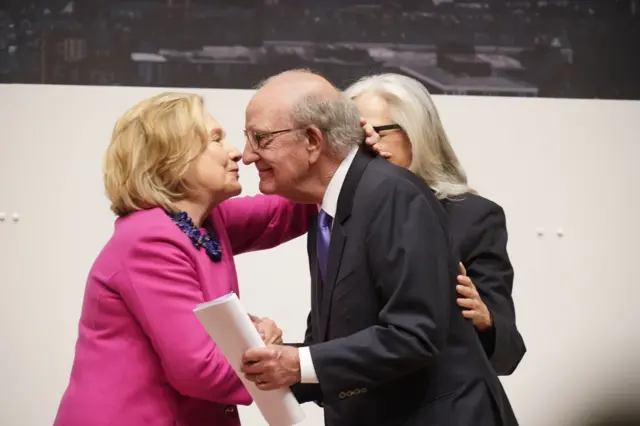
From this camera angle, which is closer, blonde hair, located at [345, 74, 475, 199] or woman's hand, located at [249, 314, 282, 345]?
woman's hand, located at [249, 314, 282, 345]

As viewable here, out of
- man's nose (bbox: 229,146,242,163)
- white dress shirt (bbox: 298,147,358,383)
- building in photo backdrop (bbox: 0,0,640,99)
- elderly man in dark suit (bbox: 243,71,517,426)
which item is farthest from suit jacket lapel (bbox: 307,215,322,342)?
building in photo backdrop (bbox: 0,0,640,99)

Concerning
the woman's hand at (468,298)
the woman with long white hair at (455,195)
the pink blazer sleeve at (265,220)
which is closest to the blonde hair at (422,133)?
the woman with long white hair at (455,195)

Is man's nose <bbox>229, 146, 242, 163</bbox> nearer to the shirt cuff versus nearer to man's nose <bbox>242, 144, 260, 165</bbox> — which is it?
man's nose <bbox>242, 144, 260, 165</bbox>

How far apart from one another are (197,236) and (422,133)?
2.36 feet

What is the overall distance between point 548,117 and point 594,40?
35cm

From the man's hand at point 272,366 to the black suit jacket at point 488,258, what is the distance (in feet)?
2.47

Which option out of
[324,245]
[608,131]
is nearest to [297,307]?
[608,131]

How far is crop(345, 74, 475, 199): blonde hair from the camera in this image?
2.42m

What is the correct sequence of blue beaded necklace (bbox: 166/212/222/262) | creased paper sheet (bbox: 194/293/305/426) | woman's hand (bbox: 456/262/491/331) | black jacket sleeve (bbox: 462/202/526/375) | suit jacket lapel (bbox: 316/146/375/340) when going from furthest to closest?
1. black jacket sleeve (bbox: 462/202/526/375)
2. blue beaded necklace (bbox: 166/212/222/262)
3. woman's hand (bbox: 456/262/491/331)
4. suit jacket lapel (bbox: 316/146/375/340)
5. creased paper sheet (bbox: 194/293/305/426)

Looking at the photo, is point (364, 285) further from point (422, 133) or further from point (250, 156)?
point (422, 133)

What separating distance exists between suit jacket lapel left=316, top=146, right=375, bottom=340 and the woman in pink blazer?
0.22 meters

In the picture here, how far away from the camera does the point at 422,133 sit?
95.9 inches

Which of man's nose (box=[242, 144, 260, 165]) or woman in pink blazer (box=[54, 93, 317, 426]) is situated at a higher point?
man's nose (box=[242, 144, 260, 165])

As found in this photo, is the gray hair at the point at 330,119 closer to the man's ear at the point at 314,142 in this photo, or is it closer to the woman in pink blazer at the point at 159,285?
the man's ear at the point at 314,142
